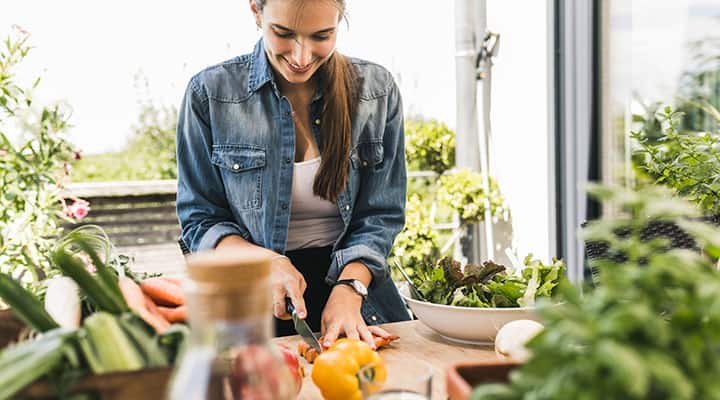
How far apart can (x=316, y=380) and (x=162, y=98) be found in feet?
10.3

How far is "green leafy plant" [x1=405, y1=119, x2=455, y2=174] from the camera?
405cm

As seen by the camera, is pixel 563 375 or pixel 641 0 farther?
pixel 641 0

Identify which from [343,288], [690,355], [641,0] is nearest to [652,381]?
[690,355]

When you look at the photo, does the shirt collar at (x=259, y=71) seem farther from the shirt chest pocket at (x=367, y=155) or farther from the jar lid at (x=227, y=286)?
the jar lid at (x=227, y=286)

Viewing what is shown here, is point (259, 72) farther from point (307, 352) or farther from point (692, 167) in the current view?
point (692, 167)

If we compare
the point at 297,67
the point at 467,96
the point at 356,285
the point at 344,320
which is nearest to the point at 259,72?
the point at 297,67

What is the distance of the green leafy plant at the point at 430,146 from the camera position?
13.3 ft

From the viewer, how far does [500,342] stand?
1.11 m

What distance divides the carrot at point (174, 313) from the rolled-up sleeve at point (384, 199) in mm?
697

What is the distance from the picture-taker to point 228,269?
539mm

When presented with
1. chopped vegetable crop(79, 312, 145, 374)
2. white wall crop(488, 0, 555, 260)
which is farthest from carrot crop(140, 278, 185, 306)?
white wall crop(488, 0, 555, 260)

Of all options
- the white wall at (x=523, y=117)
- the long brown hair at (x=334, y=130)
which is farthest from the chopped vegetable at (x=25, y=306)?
the white wall at (x=523, y=117)

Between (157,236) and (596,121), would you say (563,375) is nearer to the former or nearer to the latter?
(596,121)

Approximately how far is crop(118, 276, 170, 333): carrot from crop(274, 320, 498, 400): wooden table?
284 millimetres
